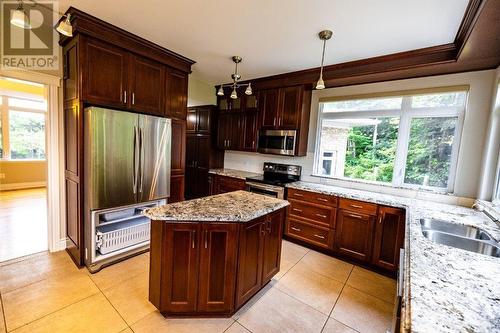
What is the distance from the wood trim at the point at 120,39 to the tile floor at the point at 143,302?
8.38 feet

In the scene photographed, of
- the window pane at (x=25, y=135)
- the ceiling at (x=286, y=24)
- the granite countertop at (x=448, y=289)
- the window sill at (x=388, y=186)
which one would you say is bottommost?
the granite countertop at (x=448, y=289)

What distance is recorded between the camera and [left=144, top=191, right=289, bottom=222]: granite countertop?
159cm

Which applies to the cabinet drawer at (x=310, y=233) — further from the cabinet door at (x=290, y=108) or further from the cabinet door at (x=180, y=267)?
the cabinet door at (x=180, y=267)

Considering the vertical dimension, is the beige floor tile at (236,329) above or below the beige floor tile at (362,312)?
above

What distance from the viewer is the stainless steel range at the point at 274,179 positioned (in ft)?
11.3

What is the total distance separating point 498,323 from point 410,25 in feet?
7.64

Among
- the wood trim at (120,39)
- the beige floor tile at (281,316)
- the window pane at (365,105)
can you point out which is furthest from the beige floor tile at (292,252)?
the wood trim at (120,39)

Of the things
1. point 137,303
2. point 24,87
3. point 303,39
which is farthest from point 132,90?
point 24,87

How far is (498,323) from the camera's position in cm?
75

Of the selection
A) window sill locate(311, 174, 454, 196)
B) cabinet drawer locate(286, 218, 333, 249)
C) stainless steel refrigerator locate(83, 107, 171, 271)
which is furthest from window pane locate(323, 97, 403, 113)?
stainless steel refrigerator locate(83, 107, 171, 271)

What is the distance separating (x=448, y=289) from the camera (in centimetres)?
93

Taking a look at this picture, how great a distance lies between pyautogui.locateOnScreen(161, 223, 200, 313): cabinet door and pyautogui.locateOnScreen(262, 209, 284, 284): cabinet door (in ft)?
2.19

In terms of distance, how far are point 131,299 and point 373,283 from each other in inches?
102

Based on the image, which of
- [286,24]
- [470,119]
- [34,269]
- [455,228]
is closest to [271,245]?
[455,228]
